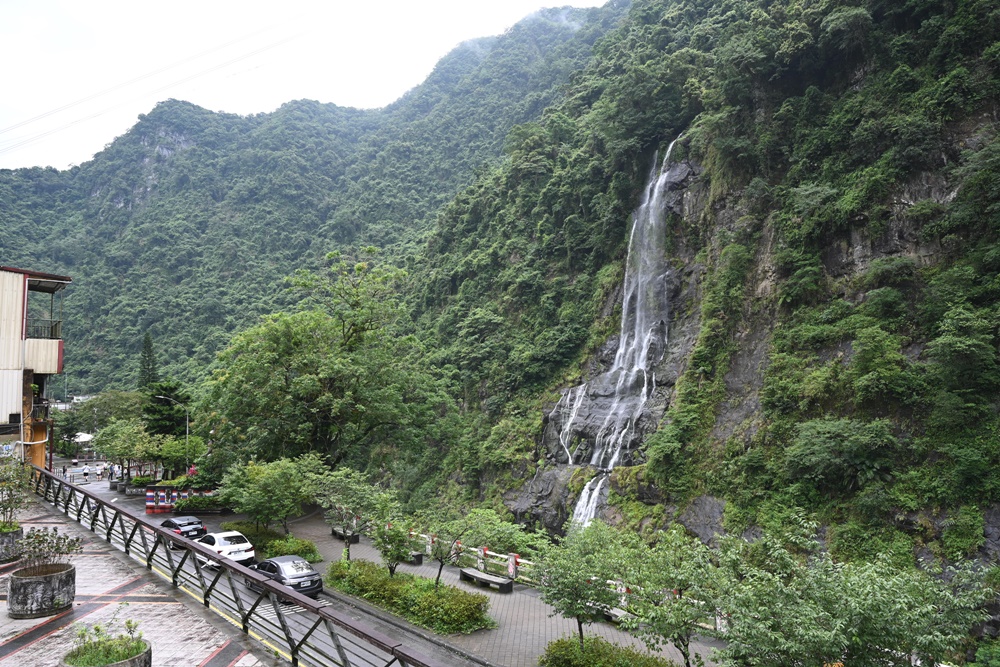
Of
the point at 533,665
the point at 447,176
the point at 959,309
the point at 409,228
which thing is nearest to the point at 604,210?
the point at 959,309

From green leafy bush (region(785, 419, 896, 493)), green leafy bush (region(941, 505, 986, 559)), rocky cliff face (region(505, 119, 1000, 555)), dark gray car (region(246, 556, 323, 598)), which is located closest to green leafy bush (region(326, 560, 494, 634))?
dark gray car (region(246, 556, 323, 598))

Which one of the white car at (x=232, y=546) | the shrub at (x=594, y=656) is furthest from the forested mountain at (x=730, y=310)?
the shrub at (x=594, y=656)

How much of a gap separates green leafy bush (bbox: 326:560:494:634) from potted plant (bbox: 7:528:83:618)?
23.8ft

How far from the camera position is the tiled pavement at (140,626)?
7902mm

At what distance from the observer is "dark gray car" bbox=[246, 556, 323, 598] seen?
15203 millimetres

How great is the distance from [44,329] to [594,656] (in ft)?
91.6

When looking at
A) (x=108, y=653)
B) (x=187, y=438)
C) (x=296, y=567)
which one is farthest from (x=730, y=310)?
(x=187, y=438)

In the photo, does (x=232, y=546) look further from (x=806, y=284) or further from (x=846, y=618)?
(x=806, y=284)

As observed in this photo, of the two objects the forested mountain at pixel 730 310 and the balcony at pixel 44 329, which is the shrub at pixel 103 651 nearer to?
the forested mountain at pixel 730 310

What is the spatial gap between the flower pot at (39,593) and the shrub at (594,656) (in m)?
8.65

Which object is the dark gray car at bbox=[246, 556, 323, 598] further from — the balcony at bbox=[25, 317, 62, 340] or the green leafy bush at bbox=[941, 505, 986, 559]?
the balcony at bbox=[25, 317, 62, 340]

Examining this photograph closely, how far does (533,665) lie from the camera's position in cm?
1173

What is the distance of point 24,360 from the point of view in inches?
958

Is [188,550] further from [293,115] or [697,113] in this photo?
[293,115]
